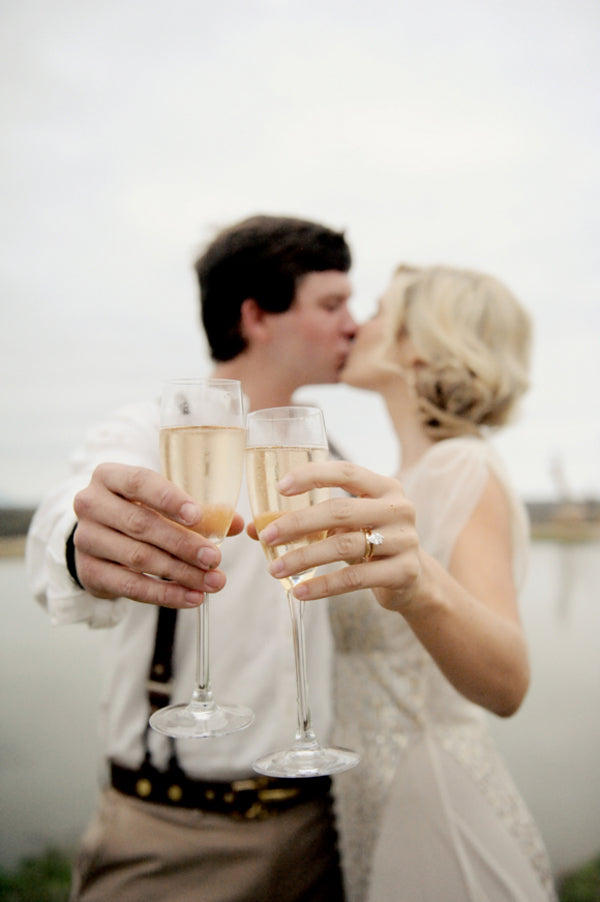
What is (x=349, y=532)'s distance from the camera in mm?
823

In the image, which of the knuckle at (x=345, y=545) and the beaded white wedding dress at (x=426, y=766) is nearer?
the knuckle at (x=345, y=545)

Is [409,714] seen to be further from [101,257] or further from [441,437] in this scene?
[101,257]

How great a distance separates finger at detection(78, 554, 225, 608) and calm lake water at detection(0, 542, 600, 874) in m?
2.08

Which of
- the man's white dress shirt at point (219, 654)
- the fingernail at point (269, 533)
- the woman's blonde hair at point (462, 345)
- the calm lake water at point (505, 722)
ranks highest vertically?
the woman's blonde hair at point (462, 345)

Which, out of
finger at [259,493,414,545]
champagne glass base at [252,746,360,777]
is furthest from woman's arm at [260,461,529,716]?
champagne glass base at [252,746,360,777]

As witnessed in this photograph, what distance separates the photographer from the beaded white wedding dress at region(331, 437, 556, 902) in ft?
4.58

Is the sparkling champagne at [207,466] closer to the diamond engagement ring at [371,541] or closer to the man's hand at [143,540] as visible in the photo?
the man's hand at [143,540]

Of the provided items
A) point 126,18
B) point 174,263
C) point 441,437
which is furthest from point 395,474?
point 126,18

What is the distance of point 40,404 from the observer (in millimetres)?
2771

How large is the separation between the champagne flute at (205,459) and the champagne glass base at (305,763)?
7cm

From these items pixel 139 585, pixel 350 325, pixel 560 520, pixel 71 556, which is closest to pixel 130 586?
pixel 139 585

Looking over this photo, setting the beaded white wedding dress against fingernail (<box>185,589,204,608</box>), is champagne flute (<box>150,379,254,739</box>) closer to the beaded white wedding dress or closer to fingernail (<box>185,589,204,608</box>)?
fingernail (<box>185,589,204,608</box>)

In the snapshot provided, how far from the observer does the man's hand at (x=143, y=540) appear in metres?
0.78

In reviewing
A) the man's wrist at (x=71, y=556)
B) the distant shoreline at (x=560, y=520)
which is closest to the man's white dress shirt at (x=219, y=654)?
the man's wrist at (x=71, y=556)
